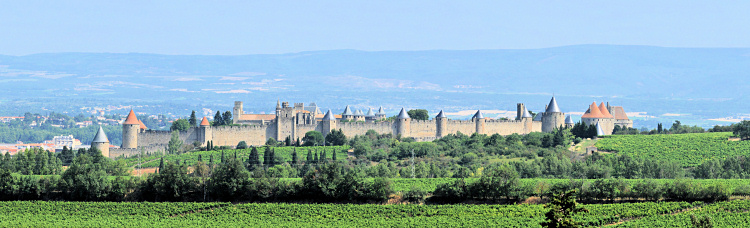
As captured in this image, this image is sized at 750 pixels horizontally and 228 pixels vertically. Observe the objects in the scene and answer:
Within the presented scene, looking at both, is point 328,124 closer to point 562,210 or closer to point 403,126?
point 403,126

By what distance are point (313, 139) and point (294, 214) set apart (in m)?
29.4

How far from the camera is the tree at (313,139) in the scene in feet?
215

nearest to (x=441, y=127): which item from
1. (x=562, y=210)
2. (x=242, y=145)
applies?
(x=242, y=145)

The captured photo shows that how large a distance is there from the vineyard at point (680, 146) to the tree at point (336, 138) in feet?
54.0

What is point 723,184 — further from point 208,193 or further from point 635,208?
point 208,193

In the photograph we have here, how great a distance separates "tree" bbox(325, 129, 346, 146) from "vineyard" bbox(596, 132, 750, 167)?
16.5 m

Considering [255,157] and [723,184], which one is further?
[255,157]

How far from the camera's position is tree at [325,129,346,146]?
6575 centimetres

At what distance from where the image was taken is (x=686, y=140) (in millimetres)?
62750

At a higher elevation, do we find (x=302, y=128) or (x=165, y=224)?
(x=302, y=128)

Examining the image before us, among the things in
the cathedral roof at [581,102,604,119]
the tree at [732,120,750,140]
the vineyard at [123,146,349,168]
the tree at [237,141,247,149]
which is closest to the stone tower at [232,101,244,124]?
the tree at [237,141,247,149]

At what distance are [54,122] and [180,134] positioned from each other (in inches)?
4462

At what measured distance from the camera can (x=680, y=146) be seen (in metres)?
60.4

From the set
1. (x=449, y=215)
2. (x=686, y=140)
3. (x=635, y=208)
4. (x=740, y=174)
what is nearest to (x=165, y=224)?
(x=449, y=215)
